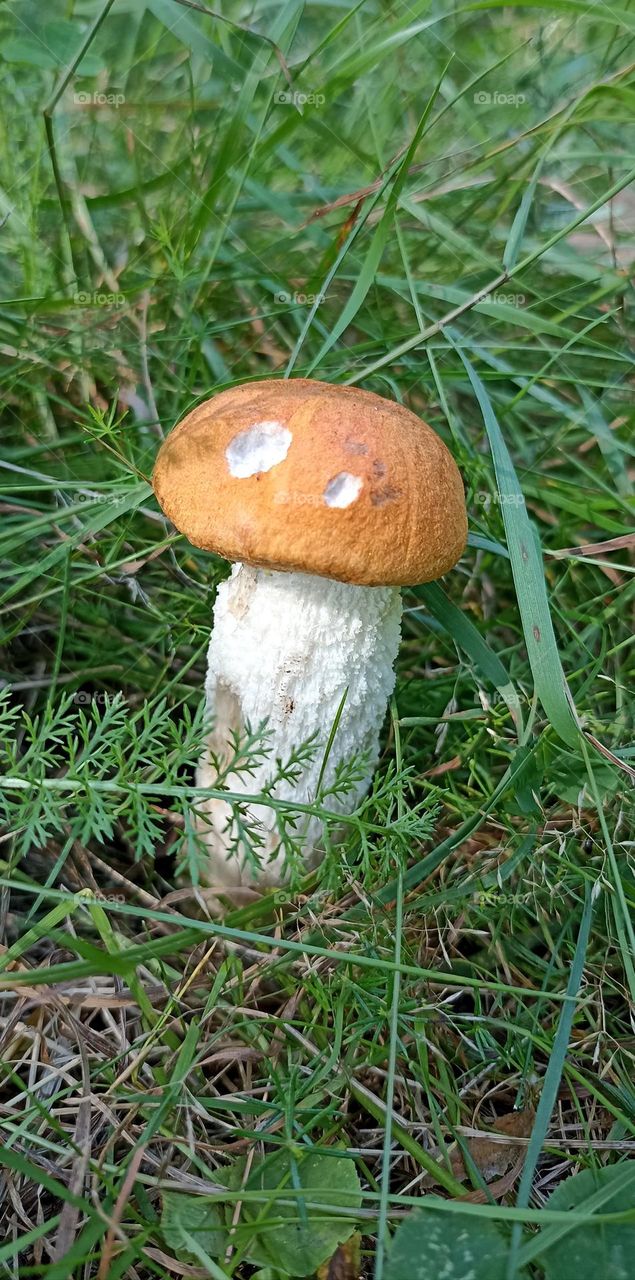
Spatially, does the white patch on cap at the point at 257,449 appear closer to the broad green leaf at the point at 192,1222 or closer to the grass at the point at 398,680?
the grass at the point at 398,680

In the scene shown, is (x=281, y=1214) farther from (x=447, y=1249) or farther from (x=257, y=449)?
(x=257, y=449)

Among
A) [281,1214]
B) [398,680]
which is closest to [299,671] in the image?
[398,680]

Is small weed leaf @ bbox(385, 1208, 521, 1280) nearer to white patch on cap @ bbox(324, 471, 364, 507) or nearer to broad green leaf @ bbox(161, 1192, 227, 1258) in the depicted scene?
broad green leaf @ bbox(161, 1192, 227, 1258)

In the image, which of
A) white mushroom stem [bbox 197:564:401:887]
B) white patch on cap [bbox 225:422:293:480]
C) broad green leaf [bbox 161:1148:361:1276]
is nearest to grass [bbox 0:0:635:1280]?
broad green leaf [bbox 161:1148:361:1276]

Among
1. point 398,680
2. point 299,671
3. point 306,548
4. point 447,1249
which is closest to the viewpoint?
point 447,1249

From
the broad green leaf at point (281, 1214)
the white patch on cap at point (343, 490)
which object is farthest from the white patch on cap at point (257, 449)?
the broad green leaf at point (281, 1214)

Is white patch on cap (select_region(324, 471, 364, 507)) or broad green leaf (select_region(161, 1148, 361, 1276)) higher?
white patch on cap (select_region(324, 471, 364, 507))
